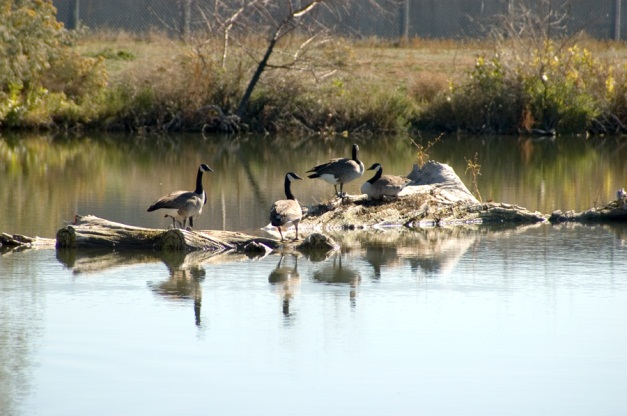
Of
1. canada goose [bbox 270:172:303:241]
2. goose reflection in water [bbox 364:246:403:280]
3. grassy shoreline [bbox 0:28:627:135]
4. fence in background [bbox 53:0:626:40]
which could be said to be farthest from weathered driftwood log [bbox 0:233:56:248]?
fence in background [bbox 53:0:626:40]

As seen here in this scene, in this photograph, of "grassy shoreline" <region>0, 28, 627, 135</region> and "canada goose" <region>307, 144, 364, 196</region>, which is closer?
"canada goose" <region>307, 144, 364, 196</region>

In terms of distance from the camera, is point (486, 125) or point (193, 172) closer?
point (193, 172)

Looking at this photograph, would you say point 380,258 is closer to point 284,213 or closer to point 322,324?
point 284,213

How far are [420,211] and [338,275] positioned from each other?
3.88 m

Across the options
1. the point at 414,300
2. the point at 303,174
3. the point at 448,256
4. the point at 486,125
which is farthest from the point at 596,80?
the point at 414,300

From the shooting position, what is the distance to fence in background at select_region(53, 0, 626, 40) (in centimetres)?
3900

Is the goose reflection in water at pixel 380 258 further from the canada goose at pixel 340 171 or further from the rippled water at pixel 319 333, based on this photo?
the canada goose at pixel 340 171

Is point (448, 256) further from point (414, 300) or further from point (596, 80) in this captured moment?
point (596, 80)

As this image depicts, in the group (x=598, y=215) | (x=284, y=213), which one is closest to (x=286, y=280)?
(x=284, y=213)

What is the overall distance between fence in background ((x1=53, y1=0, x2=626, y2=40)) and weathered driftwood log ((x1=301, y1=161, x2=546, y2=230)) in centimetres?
2399

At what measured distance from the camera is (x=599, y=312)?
9.55 meters

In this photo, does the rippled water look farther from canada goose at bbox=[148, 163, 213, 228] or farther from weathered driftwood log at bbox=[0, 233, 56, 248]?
canada goose at bbox=[148, 163, 213, 228]

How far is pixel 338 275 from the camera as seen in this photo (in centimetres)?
1116

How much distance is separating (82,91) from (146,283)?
20.7 metres
